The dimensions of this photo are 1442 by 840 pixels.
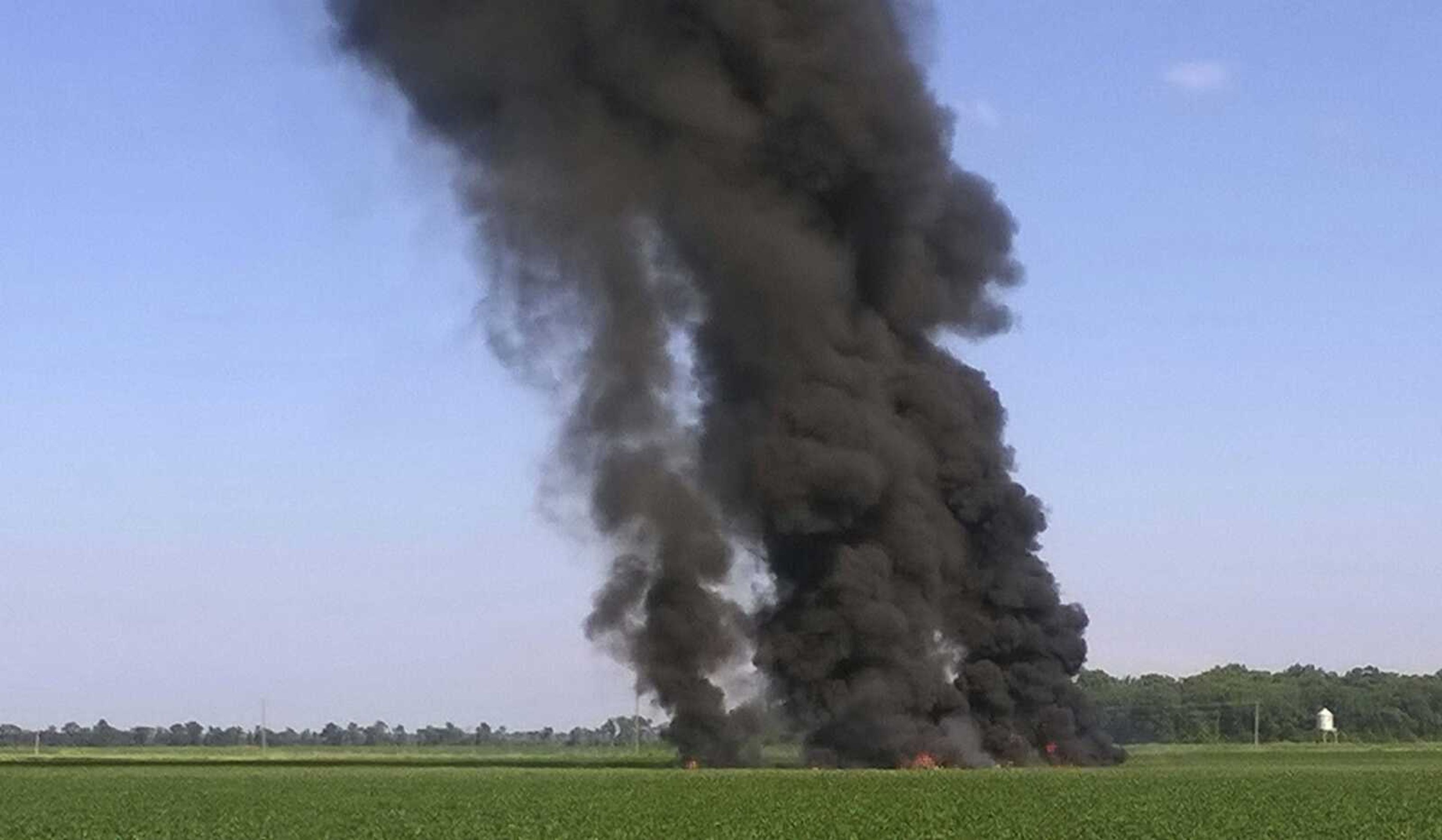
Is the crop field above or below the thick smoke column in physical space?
below

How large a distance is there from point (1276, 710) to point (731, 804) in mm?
102828

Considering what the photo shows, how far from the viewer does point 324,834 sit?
32344 millimetres

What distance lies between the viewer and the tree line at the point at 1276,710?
133m

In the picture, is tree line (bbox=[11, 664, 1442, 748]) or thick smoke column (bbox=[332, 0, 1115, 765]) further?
tree line (bbox=[11, 664, 1442, 748])

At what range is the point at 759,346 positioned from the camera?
62219 millimetres

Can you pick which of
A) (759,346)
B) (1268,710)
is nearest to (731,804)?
(759,346)

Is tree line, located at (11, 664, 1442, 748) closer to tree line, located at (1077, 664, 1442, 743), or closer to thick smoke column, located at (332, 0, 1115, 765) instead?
tree line, located at (1077, 664, 1442, 743)

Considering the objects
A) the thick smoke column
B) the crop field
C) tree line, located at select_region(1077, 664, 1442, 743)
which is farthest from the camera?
tree line, located at select_region(1077, 664, 1442, 743)

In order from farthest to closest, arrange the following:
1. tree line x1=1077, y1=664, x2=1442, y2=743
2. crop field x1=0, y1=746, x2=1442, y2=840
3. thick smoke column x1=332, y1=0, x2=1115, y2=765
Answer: tree line x1=1077, y1=664, x2=1442, y2=743
thick smoke column x1=332, y1=0, x2=1115, y2=765
crop field x1=0, y1=746, x2=1442, y2=840

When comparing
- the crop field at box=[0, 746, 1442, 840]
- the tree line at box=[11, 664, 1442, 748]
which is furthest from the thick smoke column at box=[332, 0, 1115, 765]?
the tree line at box=[11, 664, 1442, 748]

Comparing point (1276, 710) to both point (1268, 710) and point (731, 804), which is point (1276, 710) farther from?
point (731, 804)

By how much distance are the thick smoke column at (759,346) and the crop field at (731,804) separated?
4.03 metres

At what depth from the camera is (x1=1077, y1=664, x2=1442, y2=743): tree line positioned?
133 metres

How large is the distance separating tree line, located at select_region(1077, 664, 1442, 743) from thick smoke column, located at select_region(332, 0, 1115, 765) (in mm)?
64315
